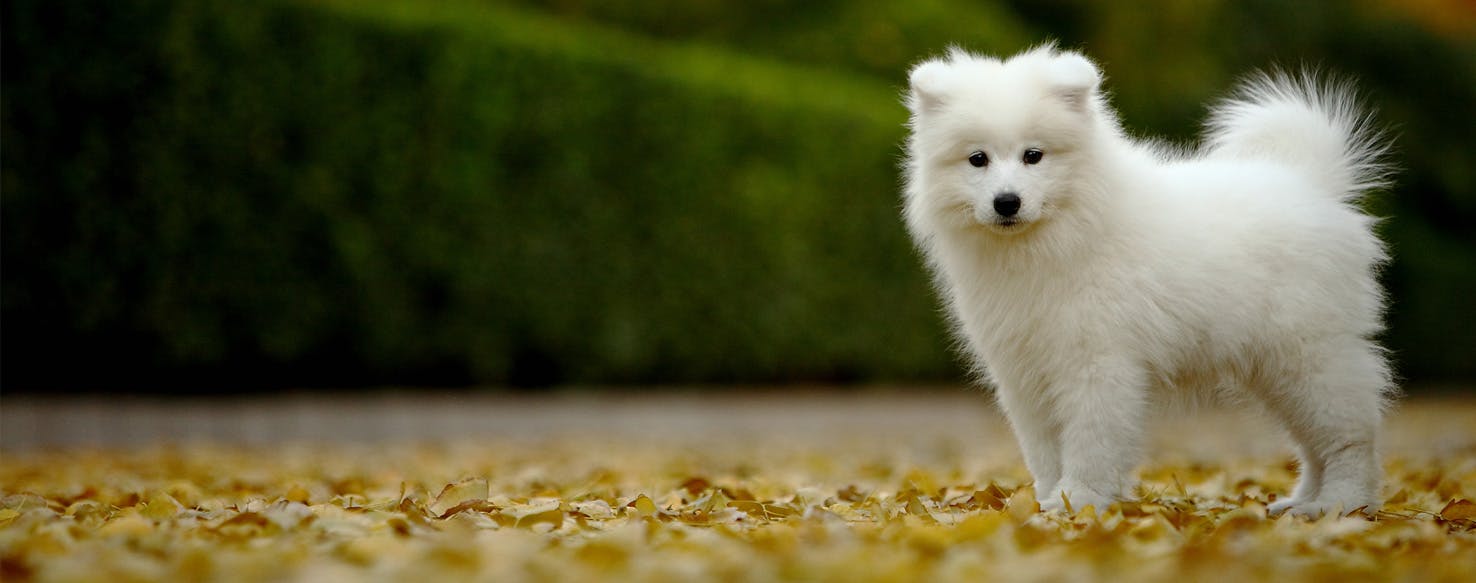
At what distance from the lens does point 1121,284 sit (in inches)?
174

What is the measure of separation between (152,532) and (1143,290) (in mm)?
3047

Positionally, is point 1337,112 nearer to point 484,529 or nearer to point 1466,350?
point 484,529

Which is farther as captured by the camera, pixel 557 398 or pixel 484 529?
pixel 557 398

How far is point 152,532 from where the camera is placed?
3.86 meters

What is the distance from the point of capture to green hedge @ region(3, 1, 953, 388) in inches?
400

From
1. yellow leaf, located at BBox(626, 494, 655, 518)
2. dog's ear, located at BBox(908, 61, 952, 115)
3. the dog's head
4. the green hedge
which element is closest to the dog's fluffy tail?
the dog's head

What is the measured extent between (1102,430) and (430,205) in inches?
332

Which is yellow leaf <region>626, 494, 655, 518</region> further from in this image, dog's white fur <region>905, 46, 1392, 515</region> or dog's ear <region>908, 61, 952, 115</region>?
dog's ear <region>908, 61, 952, 115</region>

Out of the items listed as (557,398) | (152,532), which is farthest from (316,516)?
(557,398)

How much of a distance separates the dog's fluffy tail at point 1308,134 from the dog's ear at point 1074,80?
35.8 inches

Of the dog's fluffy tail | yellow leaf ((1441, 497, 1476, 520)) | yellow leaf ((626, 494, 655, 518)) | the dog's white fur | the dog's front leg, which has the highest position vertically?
the dog's fluffy tail

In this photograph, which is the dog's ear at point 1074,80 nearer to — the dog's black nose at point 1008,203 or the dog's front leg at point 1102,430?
the dog's black nose at point 1008,203

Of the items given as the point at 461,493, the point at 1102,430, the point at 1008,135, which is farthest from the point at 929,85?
the point at 461,493

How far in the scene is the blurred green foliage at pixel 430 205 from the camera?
10.1m
